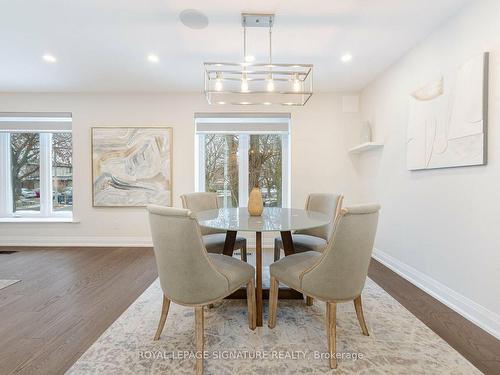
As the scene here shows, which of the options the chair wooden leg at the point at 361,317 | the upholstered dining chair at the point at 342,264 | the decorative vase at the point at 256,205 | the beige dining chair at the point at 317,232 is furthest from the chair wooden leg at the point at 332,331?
the decorative vase at the point at 256,205

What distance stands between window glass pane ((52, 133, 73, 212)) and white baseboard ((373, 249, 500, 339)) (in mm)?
4680

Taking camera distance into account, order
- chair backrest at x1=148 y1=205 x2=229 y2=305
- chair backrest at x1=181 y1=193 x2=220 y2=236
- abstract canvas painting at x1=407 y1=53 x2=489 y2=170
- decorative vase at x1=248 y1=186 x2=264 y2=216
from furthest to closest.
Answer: chair backrest at x1=181 y1=193 x2=220 y2=236, decorative vase at x1=248 y1=186 x2=264 y2=216, abstract canvas painting at x1=407 y1=53 x2=489 y2=170, chair backrest at x1=148 y1=205 x2=229 y2=305

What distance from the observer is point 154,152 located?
3572mm

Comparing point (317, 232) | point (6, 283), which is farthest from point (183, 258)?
point (6, 283)

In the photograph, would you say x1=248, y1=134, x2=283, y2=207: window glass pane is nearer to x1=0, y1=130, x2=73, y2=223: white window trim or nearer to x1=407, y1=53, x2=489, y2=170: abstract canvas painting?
x1=407, y1=53, x2=489, y2=170: abstract canvas painting

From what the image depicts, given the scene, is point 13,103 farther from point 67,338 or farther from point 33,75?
point 67,338

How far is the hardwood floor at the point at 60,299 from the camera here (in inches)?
57.2

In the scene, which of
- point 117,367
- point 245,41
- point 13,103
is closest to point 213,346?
point 117,367

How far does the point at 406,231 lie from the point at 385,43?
1.88 meters

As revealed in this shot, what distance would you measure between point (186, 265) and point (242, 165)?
2691 mm

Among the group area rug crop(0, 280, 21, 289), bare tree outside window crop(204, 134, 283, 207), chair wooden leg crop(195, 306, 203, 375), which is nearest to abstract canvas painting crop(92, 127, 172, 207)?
bare tree outside window crop(204, 134, 283, 207)

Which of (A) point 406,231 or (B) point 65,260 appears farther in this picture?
(B) point 65,260

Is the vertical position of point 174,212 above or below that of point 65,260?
above

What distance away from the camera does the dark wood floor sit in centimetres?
143
